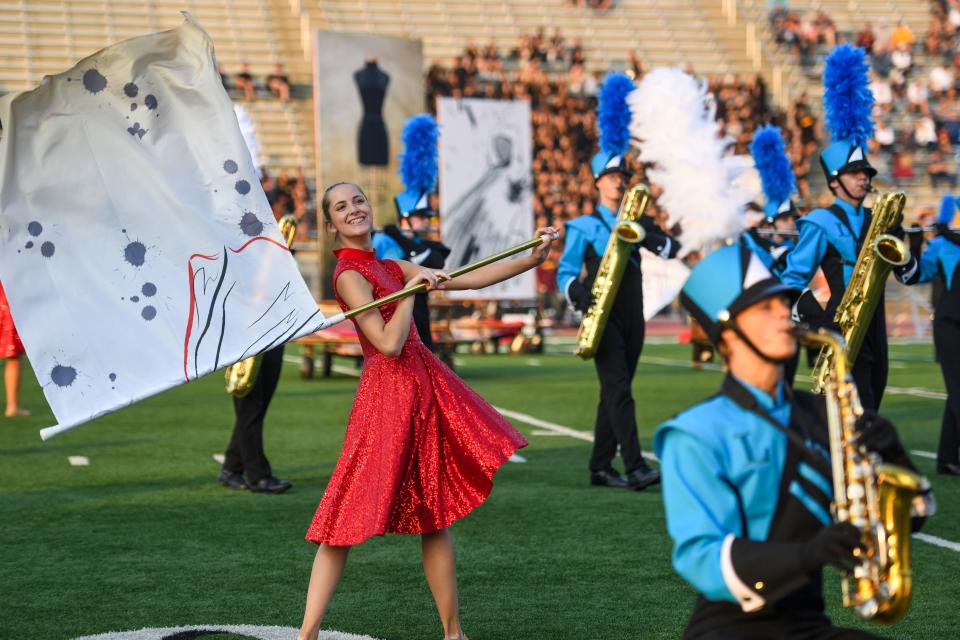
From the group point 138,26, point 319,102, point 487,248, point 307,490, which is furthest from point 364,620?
point 138,26

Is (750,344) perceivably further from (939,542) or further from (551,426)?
(551,426)

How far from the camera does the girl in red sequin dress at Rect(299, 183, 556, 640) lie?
4.38 m

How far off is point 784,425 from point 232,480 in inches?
219

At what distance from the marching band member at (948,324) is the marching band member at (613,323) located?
1435mm

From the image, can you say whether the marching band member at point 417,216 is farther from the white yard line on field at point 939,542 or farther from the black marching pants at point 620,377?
the white yard line on field at point 939,542

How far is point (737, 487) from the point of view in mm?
2908

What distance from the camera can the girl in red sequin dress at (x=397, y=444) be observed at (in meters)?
4.38

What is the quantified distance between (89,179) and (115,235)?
19 centimetres

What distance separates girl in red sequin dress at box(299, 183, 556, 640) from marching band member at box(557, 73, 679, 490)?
332cm

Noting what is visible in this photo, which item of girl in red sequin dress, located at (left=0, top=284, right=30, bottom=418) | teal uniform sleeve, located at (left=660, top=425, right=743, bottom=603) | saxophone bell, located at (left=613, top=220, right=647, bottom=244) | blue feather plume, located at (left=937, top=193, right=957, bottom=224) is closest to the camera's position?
teal uniform sleeve, located at (left=660, top=425, right=743, bottom=603)

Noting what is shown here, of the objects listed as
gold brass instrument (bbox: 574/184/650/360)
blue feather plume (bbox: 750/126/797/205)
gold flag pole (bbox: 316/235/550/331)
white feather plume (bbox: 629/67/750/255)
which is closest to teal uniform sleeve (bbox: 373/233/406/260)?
gold brass instrument (bbox: 574/184/650/360)

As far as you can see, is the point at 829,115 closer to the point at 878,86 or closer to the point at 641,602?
the point at 641,602

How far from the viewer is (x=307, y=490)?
8.04 meters

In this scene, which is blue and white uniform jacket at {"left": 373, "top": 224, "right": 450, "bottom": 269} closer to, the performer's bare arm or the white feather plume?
the performer's bare arm
